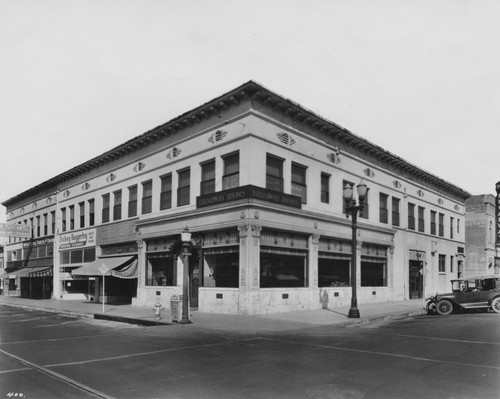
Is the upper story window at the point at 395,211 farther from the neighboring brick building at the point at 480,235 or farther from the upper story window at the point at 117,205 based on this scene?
the neighboring brick building at the point at 480,235

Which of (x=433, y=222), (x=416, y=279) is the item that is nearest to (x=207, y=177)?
(x=416, y=279)

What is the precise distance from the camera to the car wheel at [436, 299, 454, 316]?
21.2 meters

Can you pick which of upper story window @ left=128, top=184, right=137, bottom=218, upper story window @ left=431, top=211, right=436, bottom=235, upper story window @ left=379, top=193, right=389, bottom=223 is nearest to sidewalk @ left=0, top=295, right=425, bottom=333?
upper story window @ left=128, top=184, right=137, bottom=218

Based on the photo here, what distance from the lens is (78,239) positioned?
3281 cm

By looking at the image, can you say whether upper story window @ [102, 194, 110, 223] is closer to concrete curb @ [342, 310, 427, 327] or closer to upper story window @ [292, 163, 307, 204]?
upper story window @ [292, 163, 307, 204]

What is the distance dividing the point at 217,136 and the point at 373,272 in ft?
43.5

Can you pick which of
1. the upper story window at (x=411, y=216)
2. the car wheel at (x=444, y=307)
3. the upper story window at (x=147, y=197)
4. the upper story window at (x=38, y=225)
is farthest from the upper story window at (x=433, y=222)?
the upper story window at (x=38, y=225)

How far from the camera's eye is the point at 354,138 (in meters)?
26.1

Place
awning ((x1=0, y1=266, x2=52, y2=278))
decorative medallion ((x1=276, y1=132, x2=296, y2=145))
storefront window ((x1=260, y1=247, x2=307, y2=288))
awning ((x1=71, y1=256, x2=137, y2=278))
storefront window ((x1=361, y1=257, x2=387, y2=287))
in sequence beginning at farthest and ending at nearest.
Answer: awning ((x1=0, y1=266, x2=52, y2=278))
storefront window ((x1=361, y1=257, x2=387, y2=287))
awning ((x1=71, y1=256, x2=137, y2=278))
decorative medallion ((x1=276, y1=132, x2=296, y2=145))
storefront window ((x1=260, y1=247, x2=307, y2=288))

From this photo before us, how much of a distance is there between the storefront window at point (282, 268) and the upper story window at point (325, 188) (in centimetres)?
331

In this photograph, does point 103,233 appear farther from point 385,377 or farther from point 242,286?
point 385,377

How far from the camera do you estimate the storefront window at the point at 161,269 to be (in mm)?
24047

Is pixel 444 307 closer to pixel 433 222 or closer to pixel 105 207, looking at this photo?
pixel 433 222

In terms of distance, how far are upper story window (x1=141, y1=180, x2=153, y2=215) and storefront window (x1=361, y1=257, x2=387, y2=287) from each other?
12517mm
